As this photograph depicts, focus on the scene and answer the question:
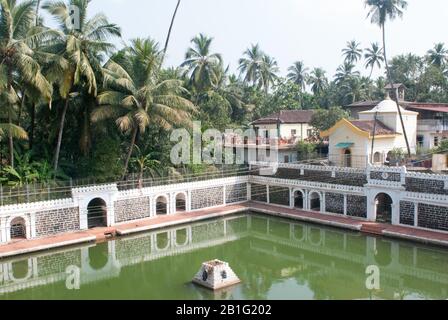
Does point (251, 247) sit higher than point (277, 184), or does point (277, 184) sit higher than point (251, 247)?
point (277, 184)

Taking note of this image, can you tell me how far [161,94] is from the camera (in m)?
19.7

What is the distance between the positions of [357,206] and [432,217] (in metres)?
3.05

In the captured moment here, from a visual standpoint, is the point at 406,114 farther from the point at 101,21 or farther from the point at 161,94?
the point at 101,21

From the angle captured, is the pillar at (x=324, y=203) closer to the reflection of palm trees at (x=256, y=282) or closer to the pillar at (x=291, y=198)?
the pillar at (x=291, y=198)

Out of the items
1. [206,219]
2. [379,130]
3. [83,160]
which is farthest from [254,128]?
[83,160]

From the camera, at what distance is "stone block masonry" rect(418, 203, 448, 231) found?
16.6 m

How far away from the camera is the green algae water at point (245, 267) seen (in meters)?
12.7

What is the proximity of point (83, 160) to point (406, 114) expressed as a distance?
17.0 metres

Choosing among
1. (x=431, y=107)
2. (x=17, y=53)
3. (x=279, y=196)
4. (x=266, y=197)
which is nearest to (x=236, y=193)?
(x=266, y=197)

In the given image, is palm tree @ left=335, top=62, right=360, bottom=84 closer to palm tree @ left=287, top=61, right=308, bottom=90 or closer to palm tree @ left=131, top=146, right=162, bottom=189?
palm tree @ left=287, top=61, right=308, bottom=90

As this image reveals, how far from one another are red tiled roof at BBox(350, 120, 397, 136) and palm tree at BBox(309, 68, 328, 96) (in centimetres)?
2070

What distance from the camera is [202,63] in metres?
30.2

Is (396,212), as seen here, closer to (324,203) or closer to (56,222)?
(324,203)

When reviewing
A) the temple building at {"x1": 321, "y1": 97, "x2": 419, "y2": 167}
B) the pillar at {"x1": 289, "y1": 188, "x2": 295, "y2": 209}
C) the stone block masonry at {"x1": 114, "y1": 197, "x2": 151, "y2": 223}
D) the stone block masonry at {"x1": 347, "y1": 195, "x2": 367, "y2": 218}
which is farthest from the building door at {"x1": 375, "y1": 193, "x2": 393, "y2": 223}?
the stone block masonry at {"x1": 114, "y1": 197, "x2": 151, "y2": 223}
